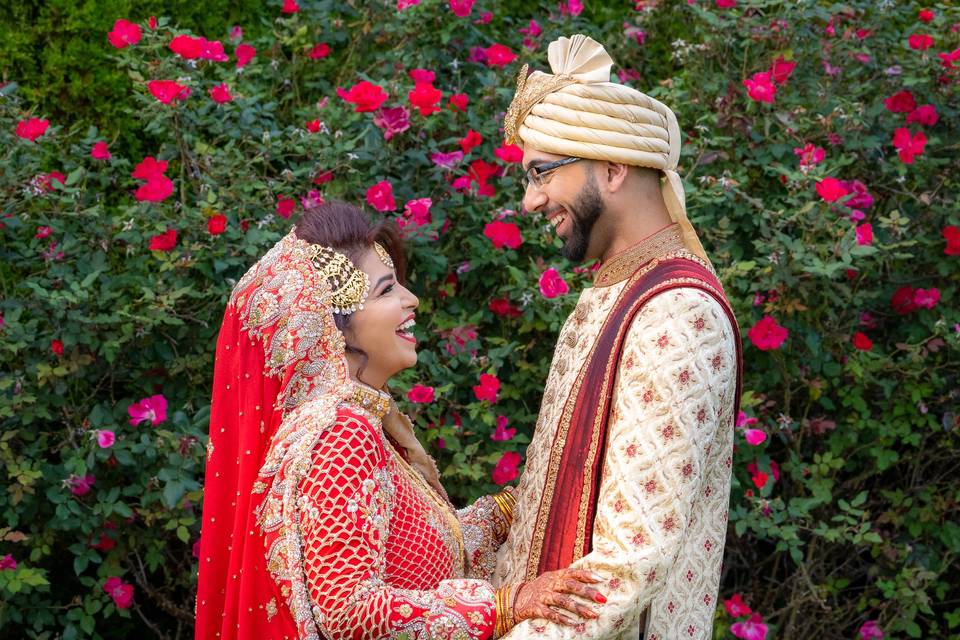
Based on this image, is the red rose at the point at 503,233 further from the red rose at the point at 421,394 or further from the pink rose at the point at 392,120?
the red rose at the point at 421,394

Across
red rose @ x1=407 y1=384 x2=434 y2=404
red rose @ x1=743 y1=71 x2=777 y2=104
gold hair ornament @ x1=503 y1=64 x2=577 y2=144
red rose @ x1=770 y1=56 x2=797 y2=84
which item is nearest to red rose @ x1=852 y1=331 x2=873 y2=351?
red rose @ x1=743 y1=71 x2=777 y2=104

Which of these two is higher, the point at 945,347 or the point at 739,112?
the point at 739,112

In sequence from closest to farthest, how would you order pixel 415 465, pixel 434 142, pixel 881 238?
pixel 415 465
pixel 434 142
pixel 881 238

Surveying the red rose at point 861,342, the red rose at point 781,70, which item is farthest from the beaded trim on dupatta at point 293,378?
the red rose at point 781,70

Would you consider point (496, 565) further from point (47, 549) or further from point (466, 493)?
point (47, 549)

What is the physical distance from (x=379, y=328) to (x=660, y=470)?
69 cm

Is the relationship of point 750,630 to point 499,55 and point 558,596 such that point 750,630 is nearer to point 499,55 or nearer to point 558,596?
point 558,596

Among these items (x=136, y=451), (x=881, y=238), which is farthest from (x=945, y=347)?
(x=136, y=451)

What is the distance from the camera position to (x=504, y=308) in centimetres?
408

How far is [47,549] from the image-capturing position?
11.9 feet

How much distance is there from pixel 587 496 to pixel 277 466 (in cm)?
64

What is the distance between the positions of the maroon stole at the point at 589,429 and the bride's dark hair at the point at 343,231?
49 cm

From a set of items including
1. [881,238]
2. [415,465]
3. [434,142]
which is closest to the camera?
[415,465]

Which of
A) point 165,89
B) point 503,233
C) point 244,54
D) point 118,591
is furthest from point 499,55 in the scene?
point 118,591
